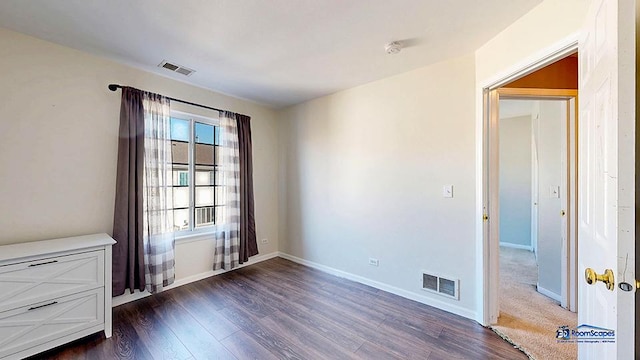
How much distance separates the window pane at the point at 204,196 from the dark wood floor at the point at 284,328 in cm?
103

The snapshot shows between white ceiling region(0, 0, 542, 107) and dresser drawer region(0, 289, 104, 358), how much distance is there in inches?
82.0

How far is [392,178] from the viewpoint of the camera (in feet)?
8.99

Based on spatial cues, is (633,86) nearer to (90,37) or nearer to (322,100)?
(322,100)

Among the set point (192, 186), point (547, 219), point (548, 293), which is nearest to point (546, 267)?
point (548, 293)

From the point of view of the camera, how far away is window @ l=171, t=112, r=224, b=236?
2.98m

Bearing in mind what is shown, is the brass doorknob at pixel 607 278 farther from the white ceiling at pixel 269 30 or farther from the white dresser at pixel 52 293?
the white dresser at pixel 52 293

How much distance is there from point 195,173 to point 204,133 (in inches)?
22.1

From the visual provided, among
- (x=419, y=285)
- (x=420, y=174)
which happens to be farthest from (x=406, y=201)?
(x=419, y=285)

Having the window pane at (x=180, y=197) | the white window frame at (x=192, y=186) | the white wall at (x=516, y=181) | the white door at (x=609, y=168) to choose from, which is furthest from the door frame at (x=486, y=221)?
the white wall at (x=516, y=181)

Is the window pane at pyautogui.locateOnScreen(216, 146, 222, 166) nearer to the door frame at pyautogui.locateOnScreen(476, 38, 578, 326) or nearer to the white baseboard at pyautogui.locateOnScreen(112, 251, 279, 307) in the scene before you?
the white baseboard at pyautogui.locateOnScreen(112, 251, 279, 307)

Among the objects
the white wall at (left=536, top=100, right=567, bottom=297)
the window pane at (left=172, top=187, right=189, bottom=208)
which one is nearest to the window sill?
the window pane at (left=172, top=187, right=189, bottom=208)

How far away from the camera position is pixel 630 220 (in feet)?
2.35

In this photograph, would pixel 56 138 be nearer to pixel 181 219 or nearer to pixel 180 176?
pixel 180 176

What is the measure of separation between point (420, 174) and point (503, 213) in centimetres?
378
